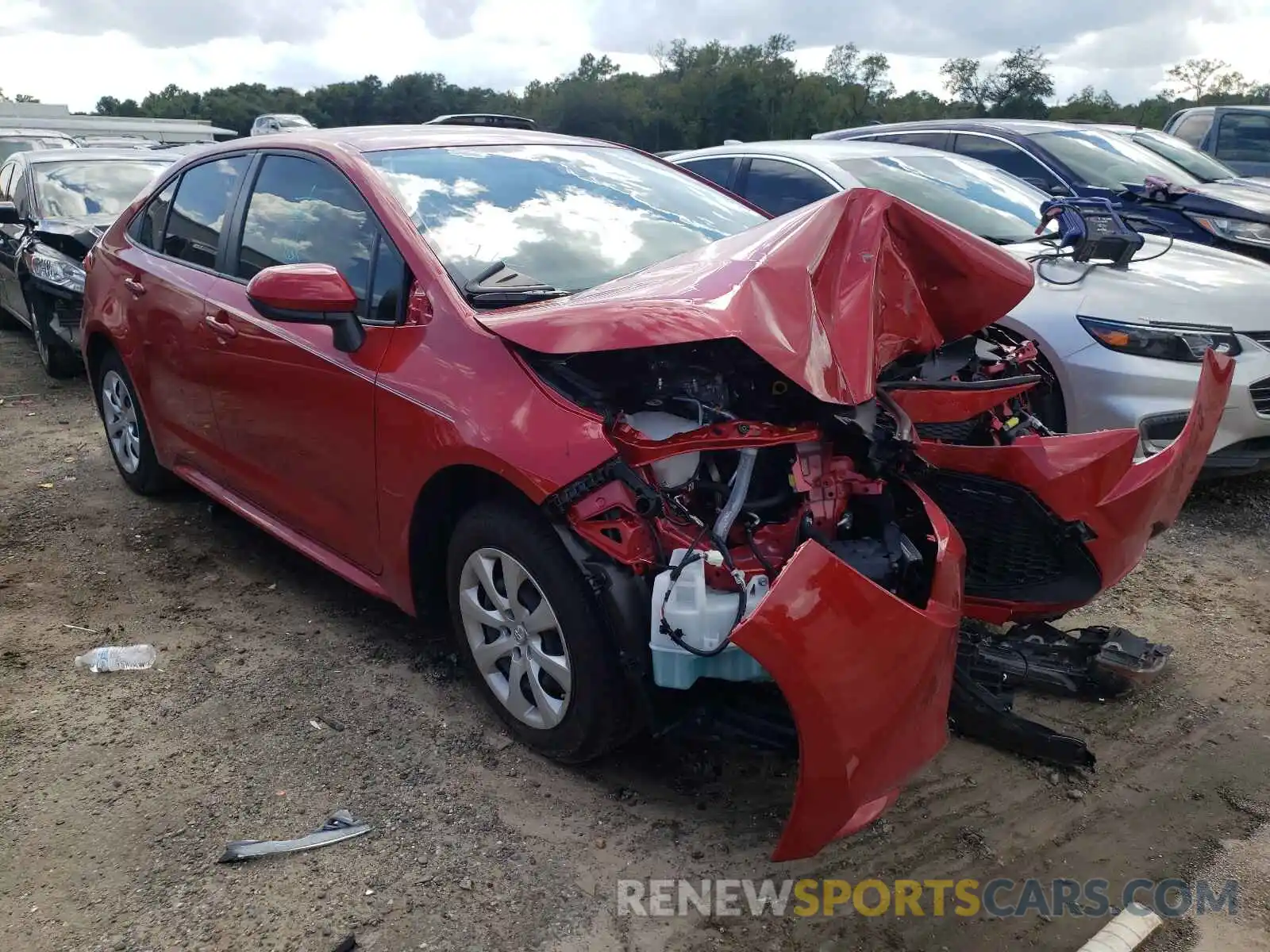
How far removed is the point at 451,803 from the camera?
2.76 meters

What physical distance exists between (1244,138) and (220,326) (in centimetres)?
1270

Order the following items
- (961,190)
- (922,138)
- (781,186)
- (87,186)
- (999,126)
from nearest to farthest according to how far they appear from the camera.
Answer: (961,190), (781,186), (999,126), (922,138), (87,186)

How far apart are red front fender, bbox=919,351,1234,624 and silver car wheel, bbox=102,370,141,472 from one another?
3945 millimetres

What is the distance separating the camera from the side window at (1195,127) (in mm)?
12492

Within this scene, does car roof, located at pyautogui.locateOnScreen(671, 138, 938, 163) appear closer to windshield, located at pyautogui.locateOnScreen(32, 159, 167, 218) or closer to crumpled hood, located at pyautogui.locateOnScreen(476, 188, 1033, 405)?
crumpled hood, located at pyautogui.locateOnScreen(476, 188, 1033, 405)

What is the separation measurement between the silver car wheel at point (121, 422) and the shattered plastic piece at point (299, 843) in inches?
116

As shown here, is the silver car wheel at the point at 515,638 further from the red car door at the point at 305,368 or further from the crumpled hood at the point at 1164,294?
the crumpled hood at the point at 1164,294

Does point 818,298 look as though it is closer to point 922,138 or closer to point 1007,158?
point 1007,158

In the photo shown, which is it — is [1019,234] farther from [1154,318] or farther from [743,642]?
[743,642]

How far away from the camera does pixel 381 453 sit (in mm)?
3066

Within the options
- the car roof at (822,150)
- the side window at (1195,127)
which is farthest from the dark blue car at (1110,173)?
the side window at (1195,127)

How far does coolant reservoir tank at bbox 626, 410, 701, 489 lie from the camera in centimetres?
256

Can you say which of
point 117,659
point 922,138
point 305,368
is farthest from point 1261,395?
point 117,659

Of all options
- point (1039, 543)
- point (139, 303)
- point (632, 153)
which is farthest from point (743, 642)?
point (139, 303)
